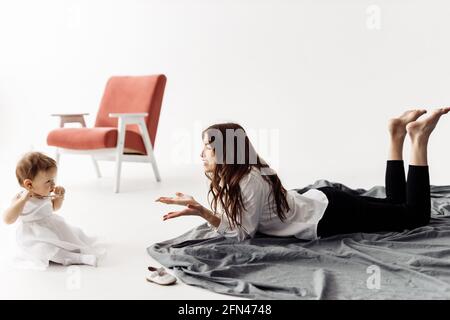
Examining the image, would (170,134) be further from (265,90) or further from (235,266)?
(235,266)

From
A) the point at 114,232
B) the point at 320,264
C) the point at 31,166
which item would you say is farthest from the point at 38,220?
the point at 320,264

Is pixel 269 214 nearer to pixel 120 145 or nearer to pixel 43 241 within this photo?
pixel 43 241

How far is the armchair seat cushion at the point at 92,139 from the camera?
3.67 m

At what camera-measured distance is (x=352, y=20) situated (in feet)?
17.1

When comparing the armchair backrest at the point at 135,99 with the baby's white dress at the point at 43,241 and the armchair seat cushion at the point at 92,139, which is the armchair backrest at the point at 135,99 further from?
the baby's white dress at the point at 43,241

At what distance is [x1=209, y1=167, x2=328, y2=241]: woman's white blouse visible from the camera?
2.22 metres

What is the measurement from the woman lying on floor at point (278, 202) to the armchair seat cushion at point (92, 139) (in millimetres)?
1526

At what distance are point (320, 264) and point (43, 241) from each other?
44.6 inches

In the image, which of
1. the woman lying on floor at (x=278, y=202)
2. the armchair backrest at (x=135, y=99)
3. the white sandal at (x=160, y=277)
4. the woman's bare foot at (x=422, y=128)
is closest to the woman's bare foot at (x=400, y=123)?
the woman lying on floor at (x=278, y=202)

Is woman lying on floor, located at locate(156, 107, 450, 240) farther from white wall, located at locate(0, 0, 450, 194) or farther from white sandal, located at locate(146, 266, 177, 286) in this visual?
white wall, located at locate(0, 0, 450, 194)

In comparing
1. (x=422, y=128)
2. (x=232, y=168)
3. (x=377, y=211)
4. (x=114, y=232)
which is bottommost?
(x=114, y=232)

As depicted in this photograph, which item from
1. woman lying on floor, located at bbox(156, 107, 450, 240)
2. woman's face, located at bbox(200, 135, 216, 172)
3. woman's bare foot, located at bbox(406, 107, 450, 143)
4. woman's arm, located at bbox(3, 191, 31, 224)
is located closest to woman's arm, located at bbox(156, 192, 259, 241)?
woman lying on floor, located at bbox(156, 107, 450, 240)

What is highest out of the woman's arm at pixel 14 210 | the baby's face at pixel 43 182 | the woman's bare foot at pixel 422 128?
the woman's bare foot at pixel 422 128

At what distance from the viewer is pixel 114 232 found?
2725 mm
